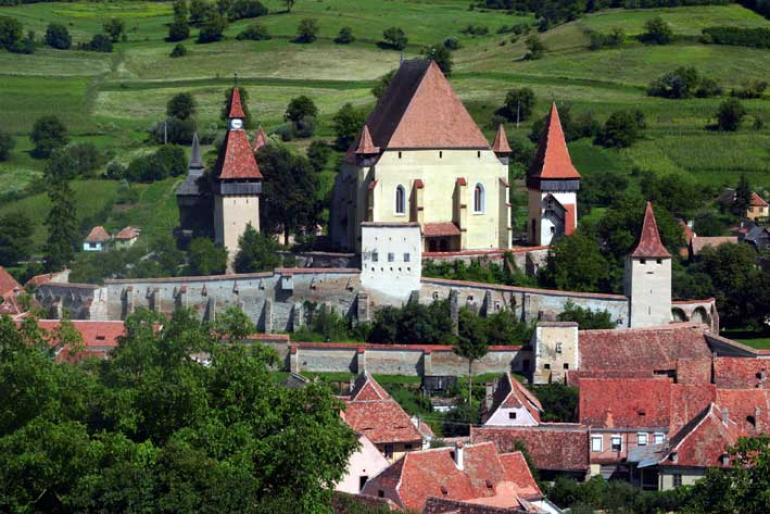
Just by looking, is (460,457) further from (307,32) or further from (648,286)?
(307,32)

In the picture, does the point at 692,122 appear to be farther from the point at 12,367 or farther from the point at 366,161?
the point at 12,367

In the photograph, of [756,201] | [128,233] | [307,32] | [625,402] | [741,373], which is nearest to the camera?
[625,402]

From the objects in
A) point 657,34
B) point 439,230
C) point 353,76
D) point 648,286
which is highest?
point 439,230

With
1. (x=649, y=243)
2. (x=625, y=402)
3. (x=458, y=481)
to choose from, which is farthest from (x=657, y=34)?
(x=458, y=481)

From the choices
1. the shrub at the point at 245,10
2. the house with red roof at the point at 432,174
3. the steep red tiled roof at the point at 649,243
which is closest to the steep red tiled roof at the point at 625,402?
the steep red tiled roof at the point at 649,243

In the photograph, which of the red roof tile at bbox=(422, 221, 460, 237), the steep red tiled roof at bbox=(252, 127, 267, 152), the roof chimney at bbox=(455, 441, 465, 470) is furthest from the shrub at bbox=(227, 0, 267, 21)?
the roof chimney at bbox=(455, 441, 465, 470)

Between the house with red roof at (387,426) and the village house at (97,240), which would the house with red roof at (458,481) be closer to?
the house with red roof at (387,426)

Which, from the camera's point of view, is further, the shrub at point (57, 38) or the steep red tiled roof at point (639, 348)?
the shrub at point (57, 38)
